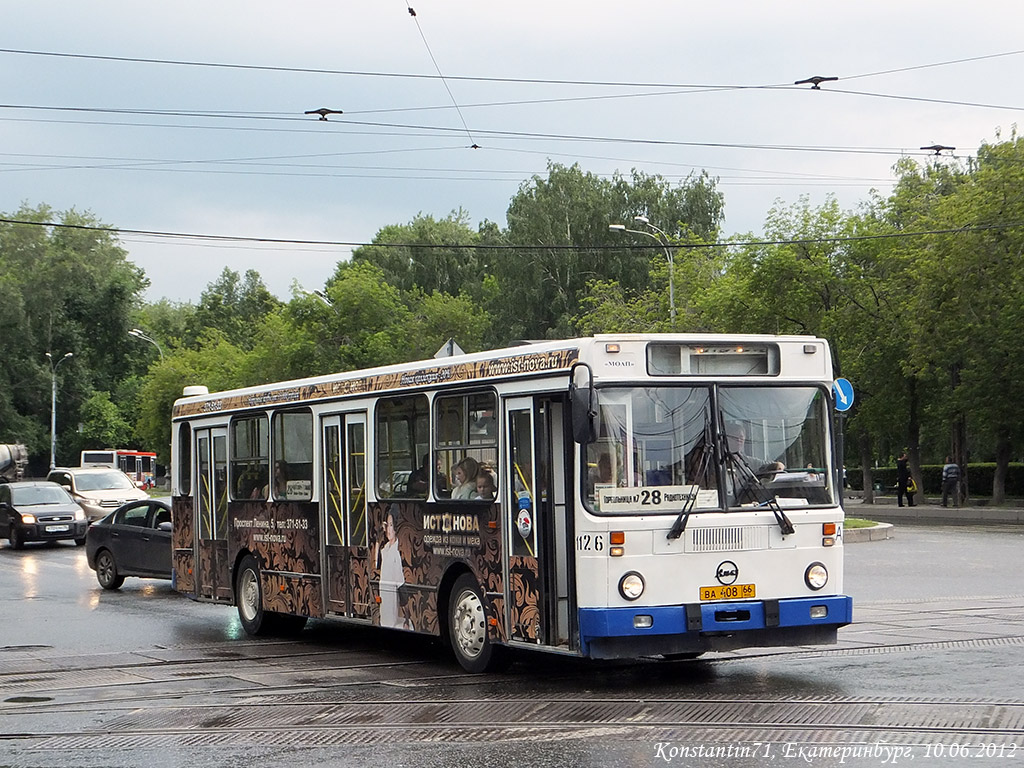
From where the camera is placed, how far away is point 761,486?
11133mm

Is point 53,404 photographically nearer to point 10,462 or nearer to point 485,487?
point 10,462

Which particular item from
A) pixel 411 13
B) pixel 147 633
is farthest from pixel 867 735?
pixel 411 13

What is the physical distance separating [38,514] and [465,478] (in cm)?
2426

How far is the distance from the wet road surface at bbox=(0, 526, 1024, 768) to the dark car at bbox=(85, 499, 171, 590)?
445 cm

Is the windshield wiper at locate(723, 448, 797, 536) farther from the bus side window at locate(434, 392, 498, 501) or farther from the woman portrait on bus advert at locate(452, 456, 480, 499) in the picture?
the woman portrait on bus advert at locate(452, 456, 480, 499)

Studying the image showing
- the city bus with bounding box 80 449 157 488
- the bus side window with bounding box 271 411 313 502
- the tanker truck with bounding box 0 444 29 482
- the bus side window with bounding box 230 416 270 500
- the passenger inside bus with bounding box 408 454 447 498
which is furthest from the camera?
the city bus with bounding box 80 449 157 488

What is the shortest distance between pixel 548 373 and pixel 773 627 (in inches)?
100

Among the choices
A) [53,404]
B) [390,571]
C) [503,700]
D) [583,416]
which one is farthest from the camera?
[53,404]

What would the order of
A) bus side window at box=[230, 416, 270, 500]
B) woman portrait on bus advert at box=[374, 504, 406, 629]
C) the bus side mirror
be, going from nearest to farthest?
the bus side mirror → woman portrait on bus advert at box=[374, 504, 406, 629] → bus side window at box=[230, 416, 270, 500]

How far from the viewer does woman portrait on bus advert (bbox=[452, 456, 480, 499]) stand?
1195 centimetres

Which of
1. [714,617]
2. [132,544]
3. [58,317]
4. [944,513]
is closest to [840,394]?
[714,617]

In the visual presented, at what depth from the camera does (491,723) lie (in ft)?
31.1

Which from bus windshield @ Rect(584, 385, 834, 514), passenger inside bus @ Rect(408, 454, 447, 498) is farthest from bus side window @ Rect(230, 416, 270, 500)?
bus windshield @ Rect(584, 385, 834, 514)

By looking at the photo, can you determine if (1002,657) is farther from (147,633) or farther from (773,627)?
(147,633)
